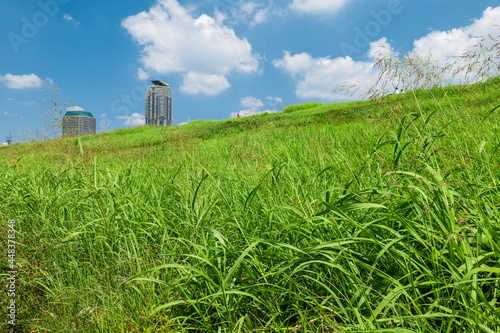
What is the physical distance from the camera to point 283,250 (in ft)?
5.62

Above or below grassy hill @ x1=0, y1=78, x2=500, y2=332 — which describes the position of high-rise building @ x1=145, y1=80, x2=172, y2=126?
above

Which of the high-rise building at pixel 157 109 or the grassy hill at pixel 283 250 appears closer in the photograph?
the grassy hill at pixel 283 250

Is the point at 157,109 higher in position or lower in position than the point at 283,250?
higher

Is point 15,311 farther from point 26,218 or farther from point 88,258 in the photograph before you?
point 26,218

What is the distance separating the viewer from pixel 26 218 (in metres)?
3.29

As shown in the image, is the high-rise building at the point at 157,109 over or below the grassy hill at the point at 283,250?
over

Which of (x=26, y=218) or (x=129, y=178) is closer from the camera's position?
(x=26, y=218)

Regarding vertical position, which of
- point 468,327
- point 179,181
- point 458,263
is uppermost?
point 179,181

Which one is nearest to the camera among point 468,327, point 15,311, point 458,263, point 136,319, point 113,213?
point 468,327

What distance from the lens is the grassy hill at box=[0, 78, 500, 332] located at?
1346 millimetres

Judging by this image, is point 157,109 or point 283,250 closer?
point 283,250

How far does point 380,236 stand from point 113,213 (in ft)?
6.78

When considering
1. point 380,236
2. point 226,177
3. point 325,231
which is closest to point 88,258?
point 226,177

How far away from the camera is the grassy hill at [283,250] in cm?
135
